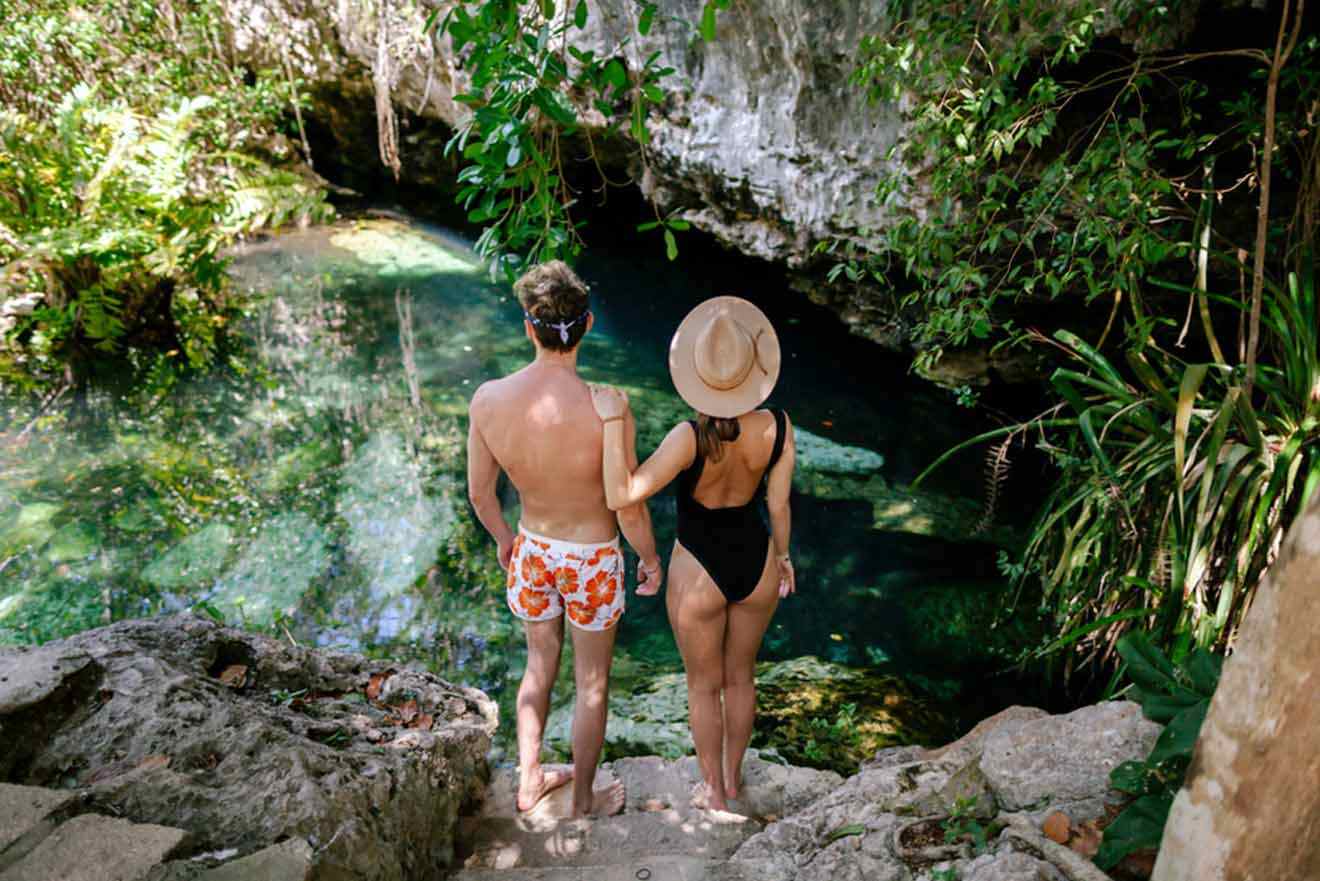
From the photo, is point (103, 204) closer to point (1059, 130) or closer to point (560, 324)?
point (560, 324)

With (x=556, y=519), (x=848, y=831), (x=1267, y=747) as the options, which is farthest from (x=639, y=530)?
(x=1267, y=747)

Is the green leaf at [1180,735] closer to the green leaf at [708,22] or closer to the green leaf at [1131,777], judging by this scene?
the green leaf at [1131,777]

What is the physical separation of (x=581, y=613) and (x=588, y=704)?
327mm

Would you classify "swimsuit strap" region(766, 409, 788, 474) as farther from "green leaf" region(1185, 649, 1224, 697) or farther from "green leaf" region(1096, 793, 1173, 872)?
"green leaf" region(1096, 793, 1173, 872)

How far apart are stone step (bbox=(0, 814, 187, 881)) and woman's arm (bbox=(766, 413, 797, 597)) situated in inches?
70.7

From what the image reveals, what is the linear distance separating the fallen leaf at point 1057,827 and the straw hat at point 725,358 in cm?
128

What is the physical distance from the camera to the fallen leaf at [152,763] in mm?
1892

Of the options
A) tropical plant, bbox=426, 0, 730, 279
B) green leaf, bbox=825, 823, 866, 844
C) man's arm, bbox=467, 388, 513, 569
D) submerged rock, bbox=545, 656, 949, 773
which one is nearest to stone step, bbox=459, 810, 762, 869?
green leaf, bbox=825, 823, 866, 844

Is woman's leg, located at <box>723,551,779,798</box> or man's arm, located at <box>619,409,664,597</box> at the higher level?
man's arm, located at <box>619,409,664,597</box>

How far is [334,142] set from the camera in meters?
13.1

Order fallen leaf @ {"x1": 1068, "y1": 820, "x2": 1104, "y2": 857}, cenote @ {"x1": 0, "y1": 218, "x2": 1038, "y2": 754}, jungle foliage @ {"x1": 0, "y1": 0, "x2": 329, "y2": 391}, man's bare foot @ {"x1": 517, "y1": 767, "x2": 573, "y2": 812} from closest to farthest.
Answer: fallen leaf @ {"x1": 1068, "y1": 820, "x2": 1104, "y2": 857}
man's bare foot @ {"x1": 517, "y1": 767, "x2": 573, "y2": 812}
cenote @ {"x1": 0, "y1": 218, "x2": 1038, "y2": 754}
jungle foliage @ {"x1": 0, "y1": 0, "x2": 329, "y2": 391}

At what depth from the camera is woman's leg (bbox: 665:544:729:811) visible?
111 inches

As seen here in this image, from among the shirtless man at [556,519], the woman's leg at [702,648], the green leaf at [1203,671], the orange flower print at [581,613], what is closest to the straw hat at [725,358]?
the shirtless man at [556,519]

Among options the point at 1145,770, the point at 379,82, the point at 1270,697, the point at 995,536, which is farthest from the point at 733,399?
the point at 379,82
